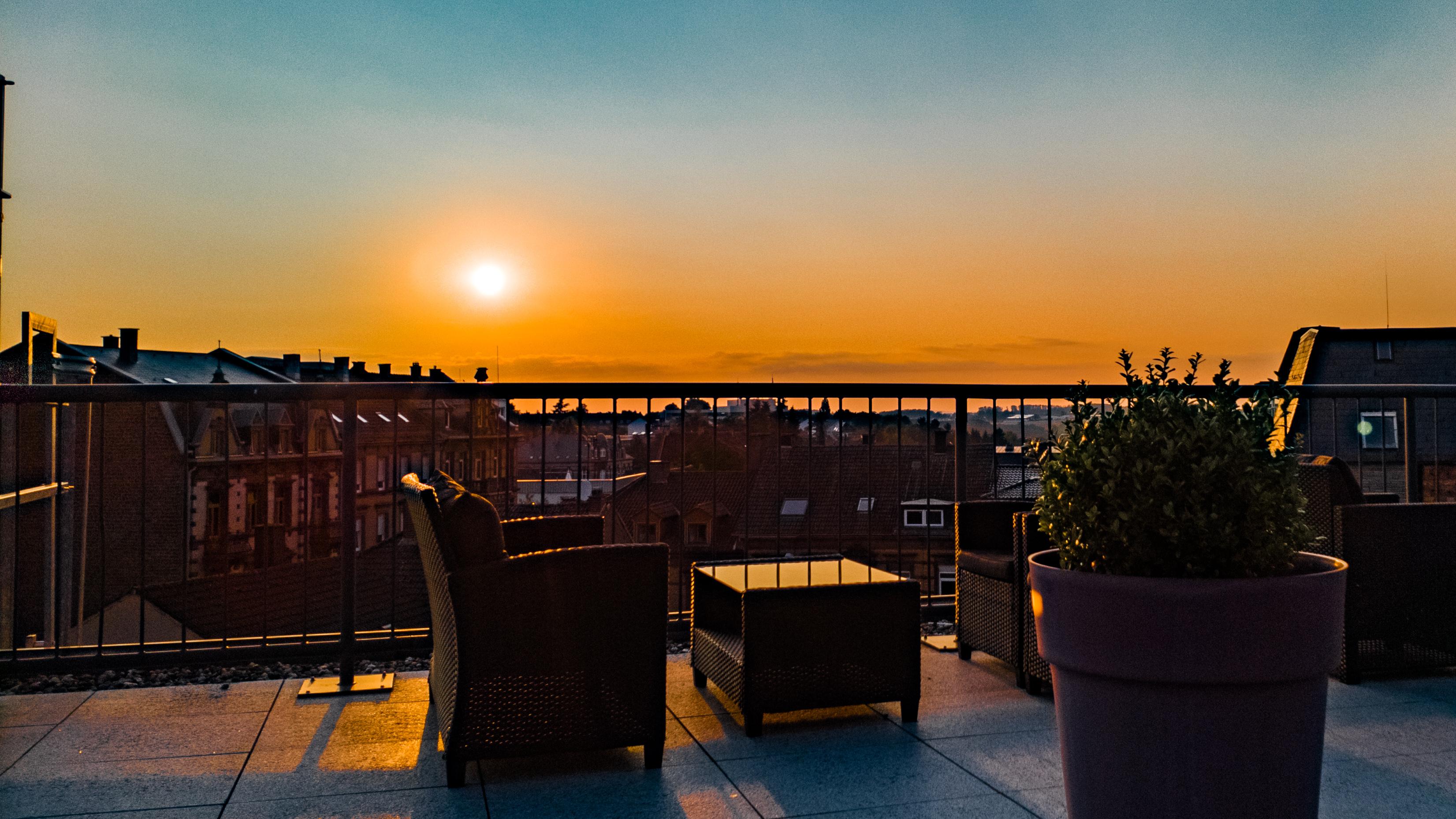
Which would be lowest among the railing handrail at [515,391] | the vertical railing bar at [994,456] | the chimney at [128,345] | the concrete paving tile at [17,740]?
the concrete paving tile at [17,740]

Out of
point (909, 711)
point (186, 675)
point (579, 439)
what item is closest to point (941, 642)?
point (909, 711)

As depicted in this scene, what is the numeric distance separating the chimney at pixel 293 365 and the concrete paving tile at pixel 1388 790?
2684 inches

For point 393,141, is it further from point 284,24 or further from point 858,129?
point 858,129

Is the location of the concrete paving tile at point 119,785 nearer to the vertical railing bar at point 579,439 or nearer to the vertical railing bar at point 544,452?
the vertical railing bar at point 544,452

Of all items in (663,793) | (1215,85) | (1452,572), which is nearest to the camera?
(663,793)

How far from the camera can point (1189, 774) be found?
1716 mm

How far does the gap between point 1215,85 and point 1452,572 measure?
5.27 meters

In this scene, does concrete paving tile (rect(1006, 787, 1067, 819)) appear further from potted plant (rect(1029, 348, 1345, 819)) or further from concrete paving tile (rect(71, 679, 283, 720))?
concrete paving tile (rect(71, 679, 283, 720))

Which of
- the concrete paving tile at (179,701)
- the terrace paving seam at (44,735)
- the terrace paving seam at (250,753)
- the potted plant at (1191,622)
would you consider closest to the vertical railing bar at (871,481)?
the potted plant at (1191,622)

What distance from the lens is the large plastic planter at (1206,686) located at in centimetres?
167

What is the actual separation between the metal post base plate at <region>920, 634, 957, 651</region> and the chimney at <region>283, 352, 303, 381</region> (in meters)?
66.3

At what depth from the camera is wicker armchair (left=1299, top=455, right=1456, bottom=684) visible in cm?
337

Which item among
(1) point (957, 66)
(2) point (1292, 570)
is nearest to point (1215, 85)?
(1) point (957, 66)

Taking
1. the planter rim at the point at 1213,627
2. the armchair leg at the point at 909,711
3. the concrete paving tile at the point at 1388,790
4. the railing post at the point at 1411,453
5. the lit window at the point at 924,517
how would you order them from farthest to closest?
the railing post at the point at 1411,453, the lit window at the point at 924,517, the armchair leg at the point at 909,711, the concrete paving tile at the point at 1388,790, the planter rim at the point at 1213,627
